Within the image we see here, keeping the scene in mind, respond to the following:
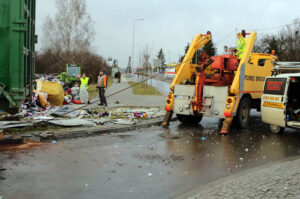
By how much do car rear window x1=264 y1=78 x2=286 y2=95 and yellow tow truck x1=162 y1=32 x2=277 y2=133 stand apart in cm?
61

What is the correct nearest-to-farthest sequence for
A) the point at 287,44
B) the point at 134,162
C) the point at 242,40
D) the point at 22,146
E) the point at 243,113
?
the point at 134,162, the point at 22,146, the point at 243,113, the point at 242,40, the point at 287,44

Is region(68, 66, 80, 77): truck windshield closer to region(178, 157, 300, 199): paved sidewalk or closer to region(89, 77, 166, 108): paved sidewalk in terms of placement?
region(89, 77, 166, 108): paved sidewalk

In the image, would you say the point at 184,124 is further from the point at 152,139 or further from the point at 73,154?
the point at 73,154

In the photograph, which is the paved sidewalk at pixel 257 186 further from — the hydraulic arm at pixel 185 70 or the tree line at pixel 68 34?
the tree line at pixel 68 34

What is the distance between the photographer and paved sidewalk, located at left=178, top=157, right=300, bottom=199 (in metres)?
4.37

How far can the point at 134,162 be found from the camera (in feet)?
20.4

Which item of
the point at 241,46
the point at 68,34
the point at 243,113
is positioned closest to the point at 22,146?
the point at 243,113

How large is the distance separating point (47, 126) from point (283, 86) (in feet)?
21.1

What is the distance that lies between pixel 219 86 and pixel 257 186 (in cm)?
520

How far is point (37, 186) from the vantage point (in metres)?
4.79

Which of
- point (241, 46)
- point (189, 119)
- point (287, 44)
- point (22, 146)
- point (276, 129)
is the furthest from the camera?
point (287, 44)

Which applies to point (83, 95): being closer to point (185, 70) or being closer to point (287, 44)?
point (185, 70)

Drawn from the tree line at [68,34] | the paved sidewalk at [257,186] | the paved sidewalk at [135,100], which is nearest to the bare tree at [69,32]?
the tree line at [68,34]

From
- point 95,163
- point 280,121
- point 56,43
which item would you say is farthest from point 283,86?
point 56,43
